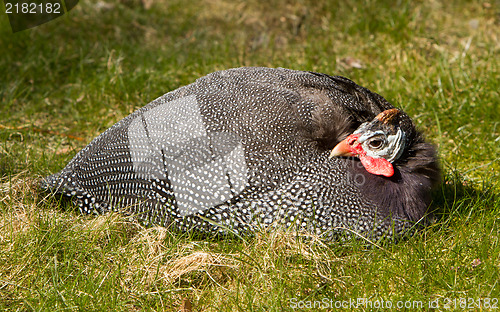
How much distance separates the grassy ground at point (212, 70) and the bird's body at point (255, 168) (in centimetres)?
11

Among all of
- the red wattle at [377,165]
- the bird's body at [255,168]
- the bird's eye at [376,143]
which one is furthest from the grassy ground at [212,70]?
the bird's eye at [376,143]

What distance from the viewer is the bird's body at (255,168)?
2713 millimetres

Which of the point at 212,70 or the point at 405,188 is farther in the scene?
the point at 212,70

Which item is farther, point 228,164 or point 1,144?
point 1,144

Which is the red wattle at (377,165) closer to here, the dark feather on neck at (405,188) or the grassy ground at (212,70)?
the dark feather on neck at (405,188)

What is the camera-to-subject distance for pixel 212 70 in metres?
4.67

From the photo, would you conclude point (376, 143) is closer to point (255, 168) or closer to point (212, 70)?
point (255, 168)

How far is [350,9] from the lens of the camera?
17.4ft

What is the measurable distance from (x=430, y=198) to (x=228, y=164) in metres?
1.07

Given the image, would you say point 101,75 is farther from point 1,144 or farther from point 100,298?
point 100,298

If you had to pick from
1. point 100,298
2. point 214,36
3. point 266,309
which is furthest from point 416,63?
point 100,298

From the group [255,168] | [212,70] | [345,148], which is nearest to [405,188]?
[345,148]

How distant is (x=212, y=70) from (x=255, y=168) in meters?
2.13

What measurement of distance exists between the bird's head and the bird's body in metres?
0.05
